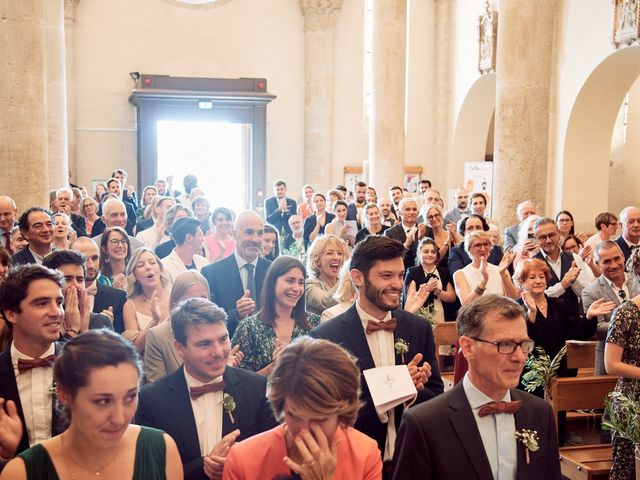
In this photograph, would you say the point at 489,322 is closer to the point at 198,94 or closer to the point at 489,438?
the point at 489,438

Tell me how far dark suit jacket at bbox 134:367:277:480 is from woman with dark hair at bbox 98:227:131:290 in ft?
11.5

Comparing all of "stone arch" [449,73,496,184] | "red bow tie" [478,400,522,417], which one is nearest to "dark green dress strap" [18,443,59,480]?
"red bow tie" [478,400,522,417]

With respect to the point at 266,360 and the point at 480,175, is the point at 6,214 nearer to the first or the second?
the point at 266,360

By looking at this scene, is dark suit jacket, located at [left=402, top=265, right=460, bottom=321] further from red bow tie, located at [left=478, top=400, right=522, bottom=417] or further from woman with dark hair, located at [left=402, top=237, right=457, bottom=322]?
red bow tie, located at [left=478, top=400, right=522, bottom=417]

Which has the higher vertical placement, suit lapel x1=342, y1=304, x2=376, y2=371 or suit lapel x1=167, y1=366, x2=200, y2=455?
suit lapel x1=342, y1=304, x2=376, y2=371

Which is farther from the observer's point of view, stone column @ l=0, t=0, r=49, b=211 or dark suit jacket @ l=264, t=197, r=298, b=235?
dark suit jacket @ l=264, t=197, r=298, b=235

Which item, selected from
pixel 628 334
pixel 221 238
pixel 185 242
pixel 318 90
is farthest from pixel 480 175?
pixel 628 334

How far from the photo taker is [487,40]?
63.3 ft

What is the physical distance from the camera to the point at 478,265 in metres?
7.91

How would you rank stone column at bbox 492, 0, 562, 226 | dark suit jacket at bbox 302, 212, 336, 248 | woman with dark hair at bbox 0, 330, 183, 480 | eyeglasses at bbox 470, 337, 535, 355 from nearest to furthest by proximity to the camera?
woman with dark hair at bbox 0, 330, 183, 480, eyeglasses at bbox 470, 337, 535, 355, stone column at bbox 492, 0, 562, 226, dark suit jacket at bbox 302, 212, 336, 248

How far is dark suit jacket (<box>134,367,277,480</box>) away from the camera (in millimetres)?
3686

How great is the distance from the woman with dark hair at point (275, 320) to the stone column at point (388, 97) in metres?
11.3

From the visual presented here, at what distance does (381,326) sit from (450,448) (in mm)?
1207

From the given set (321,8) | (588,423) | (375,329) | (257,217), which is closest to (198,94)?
(321,8)
